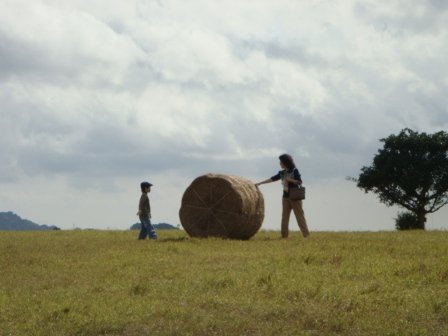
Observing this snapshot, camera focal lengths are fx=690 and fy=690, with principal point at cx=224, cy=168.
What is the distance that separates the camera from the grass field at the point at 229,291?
9602 millimetres

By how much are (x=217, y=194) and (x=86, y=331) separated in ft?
45.7

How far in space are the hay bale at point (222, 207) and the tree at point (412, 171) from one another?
2334 cm

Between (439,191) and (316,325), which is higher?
(439,191)

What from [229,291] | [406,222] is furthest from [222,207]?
[406,222]

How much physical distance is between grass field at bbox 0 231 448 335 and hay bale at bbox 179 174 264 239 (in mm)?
4205

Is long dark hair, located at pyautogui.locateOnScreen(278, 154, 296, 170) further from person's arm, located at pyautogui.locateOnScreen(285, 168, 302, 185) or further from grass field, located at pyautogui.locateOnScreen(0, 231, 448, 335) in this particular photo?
grass field, located at pyautogui.locateOnScreen(0, 231, 448, 335)

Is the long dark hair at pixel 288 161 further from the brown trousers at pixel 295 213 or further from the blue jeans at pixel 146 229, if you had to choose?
the blue jeans at pixel 146 229

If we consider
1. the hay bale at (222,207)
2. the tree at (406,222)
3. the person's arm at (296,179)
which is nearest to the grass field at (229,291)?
the hay bale at (222,207)

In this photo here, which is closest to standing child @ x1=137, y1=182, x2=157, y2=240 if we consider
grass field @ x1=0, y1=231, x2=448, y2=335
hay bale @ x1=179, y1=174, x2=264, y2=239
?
hay bale @ x1=179, y1=174, x2=264, y2=239

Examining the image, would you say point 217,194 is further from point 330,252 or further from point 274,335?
point 274,335

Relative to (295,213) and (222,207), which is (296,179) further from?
(222,207)

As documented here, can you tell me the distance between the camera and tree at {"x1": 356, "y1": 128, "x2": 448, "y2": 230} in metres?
44.6

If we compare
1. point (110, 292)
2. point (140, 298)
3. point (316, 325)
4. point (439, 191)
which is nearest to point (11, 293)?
point (110, 292)

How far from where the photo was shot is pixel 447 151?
149 ft
